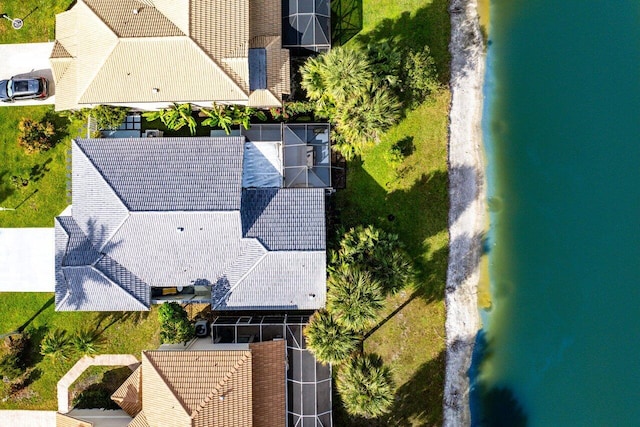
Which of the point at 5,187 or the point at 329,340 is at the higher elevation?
the point at 5,187

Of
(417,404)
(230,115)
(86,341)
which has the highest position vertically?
(230,115)

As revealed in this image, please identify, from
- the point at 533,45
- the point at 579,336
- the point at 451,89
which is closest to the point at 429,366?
the point at 579,336

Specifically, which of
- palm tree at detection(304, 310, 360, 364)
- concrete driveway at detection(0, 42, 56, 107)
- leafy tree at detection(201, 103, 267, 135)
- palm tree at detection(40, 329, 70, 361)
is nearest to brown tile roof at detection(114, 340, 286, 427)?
palm tree at detection(304, 310, 360, 364)

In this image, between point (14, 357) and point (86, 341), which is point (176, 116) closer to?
point (86, 341)

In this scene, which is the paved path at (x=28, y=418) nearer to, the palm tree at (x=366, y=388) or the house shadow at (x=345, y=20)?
the palm tree at (x=366, y=388)

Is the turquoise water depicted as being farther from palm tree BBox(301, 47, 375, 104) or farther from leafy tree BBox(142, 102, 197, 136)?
leafy tree BBox(142, 102, 197, 136)

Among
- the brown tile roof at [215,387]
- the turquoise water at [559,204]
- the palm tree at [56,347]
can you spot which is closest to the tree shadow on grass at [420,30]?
the turquoise water at [559,204]

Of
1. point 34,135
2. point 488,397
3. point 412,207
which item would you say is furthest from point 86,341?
point 488,397
